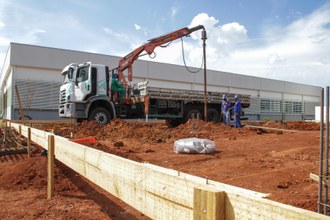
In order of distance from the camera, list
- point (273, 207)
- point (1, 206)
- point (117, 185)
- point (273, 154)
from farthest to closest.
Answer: point (273, 154), point (1, 206), point (117, 185), point (273, 207)

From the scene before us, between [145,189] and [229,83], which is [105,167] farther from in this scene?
[229,83]

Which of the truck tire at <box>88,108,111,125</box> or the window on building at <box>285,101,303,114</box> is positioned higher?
the window on building at <box>285,101,303,114</box>

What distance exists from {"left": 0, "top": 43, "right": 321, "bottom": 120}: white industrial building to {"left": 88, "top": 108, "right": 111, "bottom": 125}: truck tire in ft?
22.3

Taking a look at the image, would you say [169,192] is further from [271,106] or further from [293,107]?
[293,107]

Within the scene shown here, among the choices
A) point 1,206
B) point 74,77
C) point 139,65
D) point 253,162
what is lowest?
point 1,206

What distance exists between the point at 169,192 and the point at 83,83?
501 inches

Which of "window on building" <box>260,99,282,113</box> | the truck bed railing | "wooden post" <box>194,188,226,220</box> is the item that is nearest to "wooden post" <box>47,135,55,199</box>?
"wooden post" <box>194,188,226,220</box>

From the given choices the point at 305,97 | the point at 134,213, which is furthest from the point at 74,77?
the point at 305,97

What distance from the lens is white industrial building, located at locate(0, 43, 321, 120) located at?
26.2 metres

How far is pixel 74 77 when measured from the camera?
46.6 feet

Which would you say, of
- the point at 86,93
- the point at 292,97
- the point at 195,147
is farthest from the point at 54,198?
the point at 292,97

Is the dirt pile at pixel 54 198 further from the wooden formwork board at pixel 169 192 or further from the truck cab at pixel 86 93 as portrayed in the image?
the truck cab at pixel 86 93

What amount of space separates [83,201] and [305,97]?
57.0 meters

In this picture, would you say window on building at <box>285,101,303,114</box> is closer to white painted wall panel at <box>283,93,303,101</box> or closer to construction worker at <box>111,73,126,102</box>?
white painted wall panel at <box>283,93,303,101</box>
